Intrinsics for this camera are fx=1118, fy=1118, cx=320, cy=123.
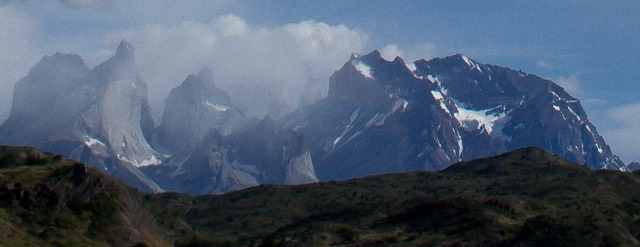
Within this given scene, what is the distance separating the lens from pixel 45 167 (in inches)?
6393

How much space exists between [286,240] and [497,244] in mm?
36934

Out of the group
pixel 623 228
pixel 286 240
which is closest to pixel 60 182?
pixel 286 240

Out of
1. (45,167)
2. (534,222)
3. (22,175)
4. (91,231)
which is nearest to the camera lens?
(91,231)

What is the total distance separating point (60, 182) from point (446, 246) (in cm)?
6518

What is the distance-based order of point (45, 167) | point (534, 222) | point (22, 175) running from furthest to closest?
point (534, 222) → point (45, 167) → point (22, 175)

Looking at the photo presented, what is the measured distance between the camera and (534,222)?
19438 cm

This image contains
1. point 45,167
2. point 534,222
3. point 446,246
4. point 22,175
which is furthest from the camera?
point 534,222

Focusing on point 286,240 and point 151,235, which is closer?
point 151,235

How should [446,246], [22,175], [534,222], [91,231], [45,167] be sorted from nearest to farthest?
[91,231] → [22,175] → [45,167] → [446,246] → [534,222]

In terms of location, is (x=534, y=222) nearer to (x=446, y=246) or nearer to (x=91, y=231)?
(x=446, y=246)

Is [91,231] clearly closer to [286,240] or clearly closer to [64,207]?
[64,207]

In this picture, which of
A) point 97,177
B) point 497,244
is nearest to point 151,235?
point 97,177

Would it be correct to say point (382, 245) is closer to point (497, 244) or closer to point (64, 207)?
point (497, 244)

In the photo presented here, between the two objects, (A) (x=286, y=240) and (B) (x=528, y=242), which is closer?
(B) (x=528, y=242)
